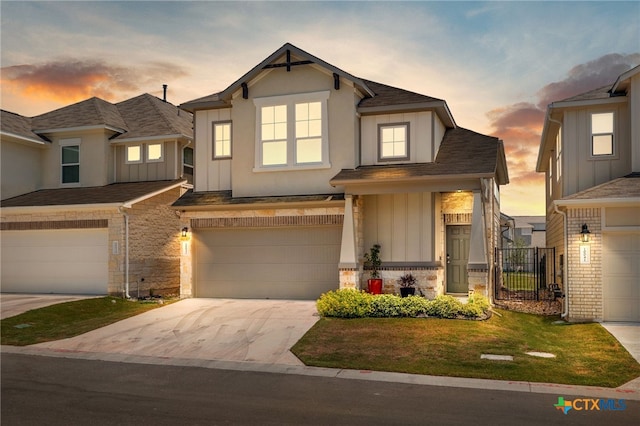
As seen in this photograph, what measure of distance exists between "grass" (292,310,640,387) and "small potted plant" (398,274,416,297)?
2.41 m

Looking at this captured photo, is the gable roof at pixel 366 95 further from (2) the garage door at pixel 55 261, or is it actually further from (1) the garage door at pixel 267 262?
(2) the garage door at pixel 55 261

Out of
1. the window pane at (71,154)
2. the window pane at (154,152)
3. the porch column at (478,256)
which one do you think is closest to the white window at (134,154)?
the window pane at (154,152)

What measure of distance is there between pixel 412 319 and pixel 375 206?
4487 millimetres

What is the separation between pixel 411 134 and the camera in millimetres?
19094

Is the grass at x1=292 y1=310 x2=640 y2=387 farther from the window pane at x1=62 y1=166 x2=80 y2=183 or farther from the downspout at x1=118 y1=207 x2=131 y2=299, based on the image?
the window pane at x1=62 y1=166 x2=80 y2=183

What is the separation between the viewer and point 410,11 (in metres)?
19.0

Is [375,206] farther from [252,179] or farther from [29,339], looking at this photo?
[29,339]

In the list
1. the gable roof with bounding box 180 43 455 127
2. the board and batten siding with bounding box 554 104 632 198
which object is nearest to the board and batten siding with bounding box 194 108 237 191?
the gable roof with bounding box 180 43 455 127

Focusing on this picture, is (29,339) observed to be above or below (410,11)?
below

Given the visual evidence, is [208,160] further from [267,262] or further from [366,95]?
[366,95]

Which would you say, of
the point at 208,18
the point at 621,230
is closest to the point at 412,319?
the point at 621,230

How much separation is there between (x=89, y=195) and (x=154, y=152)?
3.14 meters

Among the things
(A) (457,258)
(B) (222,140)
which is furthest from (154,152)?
(A) (457,258)

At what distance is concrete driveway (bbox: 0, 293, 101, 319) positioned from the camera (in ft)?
58.9
